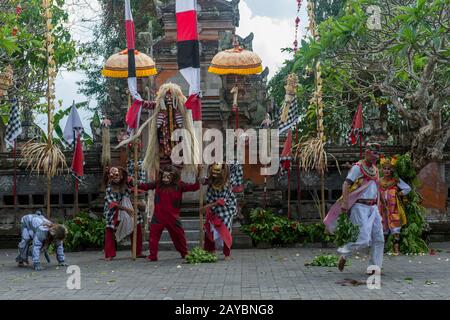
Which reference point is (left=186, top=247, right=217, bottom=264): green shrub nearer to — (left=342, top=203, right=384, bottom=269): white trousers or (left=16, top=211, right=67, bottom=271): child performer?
(left=16, top=211, right=67, bottom=271): child performer

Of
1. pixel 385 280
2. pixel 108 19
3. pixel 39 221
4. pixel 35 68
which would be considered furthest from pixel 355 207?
pixel 108 19

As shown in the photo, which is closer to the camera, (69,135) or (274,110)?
(69,135)

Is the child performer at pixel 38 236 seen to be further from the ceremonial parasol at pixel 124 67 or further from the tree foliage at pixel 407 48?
the ceremonial parasol at pixel 124 67

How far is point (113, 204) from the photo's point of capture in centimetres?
1312

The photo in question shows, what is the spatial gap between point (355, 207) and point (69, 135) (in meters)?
8.22

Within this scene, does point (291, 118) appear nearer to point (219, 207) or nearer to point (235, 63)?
point (235, 63)

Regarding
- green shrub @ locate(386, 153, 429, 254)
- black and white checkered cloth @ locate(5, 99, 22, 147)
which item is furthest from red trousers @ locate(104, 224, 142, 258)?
green shrub @ locate(386, 153, 429, 254)

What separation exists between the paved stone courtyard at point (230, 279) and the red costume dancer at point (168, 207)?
38 cm

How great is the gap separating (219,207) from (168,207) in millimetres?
986

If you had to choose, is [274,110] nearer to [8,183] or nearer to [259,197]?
[259,197]

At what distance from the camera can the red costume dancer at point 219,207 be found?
41.5ft

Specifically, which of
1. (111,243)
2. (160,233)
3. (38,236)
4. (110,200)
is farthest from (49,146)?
(160,233)

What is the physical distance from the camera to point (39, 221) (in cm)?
1179

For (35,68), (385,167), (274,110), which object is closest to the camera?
(385,167)
